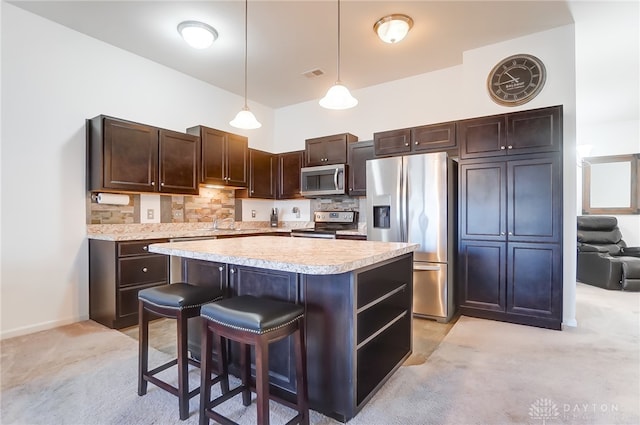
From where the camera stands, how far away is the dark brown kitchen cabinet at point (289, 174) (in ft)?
16.8

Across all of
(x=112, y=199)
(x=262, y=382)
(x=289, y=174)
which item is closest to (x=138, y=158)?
(x=112, y=199)

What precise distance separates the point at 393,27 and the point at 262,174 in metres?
2.80

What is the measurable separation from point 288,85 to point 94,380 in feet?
13.1

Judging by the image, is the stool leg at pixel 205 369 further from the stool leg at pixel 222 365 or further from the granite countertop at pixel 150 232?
the granite countertop at pixel 150 232

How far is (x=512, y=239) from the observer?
3.26m

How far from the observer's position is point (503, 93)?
3.55 m

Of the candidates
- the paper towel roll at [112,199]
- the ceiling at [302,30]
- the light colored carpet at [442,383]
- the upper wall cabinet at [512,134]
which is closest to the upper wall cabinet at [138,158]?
the paper towel roll at [112,199]

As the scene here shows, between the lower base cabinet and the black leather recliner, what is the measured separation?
4271mm

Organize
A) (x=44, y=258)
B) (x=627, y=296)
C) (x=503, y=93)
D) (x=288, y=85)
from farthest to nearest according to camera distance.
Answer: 1. (x=288, y=85)
2. (x=627, y=296)
3. (x=503, y=93)
4. (x=44, y=258)

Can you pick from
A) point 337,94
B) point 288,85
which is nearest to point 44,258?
point 337,94

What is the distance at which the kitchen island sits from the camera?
1671 mm

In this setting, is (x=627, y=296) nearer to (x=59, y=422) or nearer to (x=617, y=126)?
(x=617, y=126)

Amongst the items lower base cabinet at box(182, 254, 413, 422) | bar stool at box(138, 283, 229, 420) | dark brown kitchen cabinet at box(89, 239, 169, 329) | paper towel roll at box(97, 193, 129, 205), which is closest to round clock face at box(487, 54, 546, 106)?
lower base cabinet at box(182, 254, 413, 422)

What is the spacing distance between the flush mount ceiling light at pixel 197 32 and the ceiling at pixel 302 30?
8cm
